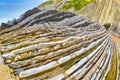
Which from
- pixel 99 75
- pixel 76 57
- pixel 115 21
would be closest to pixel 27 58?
pixel 76 57

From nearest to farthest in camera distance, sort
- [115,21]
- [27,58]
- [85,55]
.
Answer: [27,58]
[85,55]
[115,21]

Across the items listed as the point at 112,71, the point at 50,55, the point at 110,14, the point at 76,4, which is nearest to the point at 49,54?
the point at 50,55

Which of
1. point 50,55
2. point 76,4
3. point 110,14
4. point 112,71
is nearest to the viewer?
point 50,55

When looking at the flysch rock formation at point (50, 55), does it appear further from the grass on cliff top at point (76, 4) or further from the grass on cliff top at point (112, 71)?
the grass on cliff top at point (76, 4)

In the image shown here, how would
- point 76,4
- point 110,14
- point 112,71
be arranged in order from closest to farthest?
point 112,71
point 110,14
point 76,4

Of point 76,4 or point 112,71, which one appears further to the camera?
point 76,4

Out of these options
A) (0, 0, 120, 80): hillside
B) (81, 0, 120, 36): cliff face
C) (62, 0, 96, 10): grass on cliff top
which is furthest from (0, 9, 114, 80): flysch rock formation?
(62, 0, 96, 10): grass on cliff top

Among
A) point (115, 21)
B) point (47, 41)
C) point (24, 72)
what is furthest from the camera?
point (115, 21)

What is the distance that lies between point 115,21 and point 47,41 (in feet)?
91.1

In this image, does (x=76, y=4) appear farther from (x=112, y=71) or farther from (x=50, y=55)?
(x=50, y=55)

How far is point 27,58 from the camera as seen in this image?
29.8 ft

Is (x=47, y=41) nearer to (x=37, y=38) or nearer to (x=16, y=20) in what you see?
(x=37, y=38)

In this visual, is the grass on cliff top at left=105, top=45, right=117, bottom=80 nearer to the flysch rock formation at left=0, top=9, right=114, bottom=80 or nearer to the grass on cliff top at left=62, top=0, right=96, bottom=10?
the flysch rock formation at left=0, top=9, right=114, bottom=80

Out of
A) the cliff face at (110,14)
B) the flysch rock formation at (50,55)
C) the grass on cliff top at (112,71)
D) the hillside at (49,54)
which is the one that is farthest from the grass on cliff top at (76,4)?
the flysch rock formation at (50,55)
